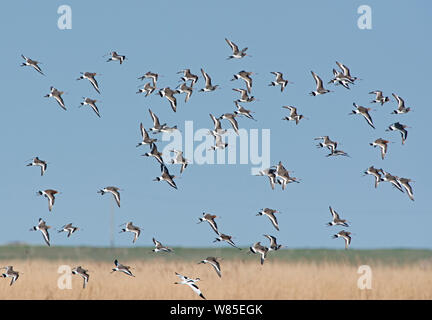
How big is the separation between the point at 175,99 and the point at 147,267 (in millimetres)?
5919

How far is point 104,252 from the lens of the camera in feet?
161

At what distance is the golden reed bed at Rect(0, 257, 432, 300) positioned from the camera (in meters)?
30.6

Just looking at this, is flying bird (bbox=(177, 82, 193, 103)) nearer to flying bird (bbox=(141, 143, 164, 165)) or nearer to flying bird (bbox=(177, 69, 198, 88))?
flying bird (bbox=(177, 69, 198, 88))

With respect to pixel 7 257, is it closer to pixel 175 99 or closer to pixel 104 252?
pixel 104 252

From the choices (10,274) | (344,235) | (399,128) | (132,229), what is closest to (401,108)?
(399,128)

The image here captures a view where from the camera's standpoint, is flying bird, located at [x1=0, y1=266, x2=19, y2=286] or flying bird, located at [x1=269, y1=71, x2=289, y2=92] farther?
flying bird, located at [x1=269, y1=71, x2=289, y2=92]

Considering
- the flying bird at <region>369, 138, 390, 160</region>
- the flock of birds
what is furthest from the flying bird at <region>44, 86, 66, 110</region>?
the flying bird at <region>369, 138, 390, 160</region>

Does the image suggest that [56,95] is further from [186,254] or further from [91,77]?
[186,254]

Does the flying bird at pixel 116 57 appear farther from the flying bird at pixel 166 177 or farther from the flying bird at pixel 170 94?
the flying bird at pixel 166 177

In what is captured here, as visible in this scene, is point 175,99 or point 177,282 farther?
point 175,99

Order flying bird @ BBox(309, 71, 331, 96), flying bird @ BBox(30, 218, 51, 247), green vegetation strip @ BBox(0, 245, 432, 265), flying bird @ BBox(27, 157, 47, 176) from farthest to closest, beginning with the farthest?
green vegetation strip @ BBox(0, 245, 432, 265)
flying bird @ BBox(309, 71, 331, 96)
flying bird @ BBox(27, 157, 47, 176)
flying bird @ BBox(30, 218, 51, 247)

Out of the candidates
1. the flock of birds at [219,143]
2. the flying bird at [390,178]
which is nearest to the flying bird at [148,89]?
the flock of birds at [219,143]
